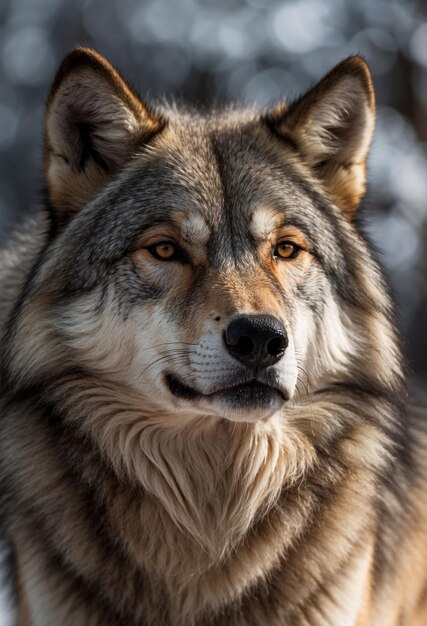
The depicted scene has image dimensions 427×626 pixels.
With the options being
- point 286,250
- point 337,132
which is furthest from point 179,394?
point 337,132

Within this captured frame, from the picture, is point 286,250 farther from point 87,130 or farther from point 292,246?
point 87,130

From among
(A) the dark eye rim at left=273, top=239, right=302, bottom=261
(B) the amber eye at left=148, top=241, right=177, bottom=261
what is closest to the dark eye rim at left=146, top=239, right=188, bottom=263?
(B) the amber eye at left=148, top=241, right=177, bottom=261

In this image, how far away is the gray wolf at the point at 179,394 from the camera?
12.0 feet

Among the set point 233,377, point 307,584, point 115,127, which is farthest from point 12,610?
point 115,127

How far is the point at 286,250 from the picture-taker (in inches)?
149

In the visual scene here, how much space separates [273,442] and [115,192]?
1244 mm

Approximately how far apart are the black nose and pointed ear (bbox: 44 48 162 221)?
116 cm

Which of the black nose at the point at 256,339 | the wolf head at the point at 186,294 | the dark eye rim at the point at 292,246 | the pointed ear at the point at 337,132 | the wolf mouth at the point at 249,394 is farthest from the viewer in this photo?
the pointed ear at the point at 337,132

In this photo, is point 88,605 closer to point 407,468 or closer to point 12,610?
point 12,610

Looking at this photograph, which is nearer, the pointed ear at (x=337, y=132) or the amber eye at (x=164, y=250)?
the amber eye at (x=164, y=250)

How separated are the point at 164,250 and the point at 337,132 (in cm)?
107

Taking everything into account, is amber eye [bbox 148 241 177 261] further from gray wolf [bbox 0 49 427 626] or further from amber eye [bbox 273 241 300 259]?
amber eye [bbox 273 241 300 259]

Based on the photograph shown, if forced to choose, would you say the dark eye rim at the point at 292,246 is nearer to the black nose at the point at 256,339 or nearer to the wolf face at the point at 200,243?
the wolf face at the point at 200,243

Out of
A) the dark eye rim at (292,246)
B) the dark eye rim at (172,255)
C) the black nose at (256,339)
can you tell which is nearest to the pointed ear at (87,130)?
the dark eye rim at (172,255)
